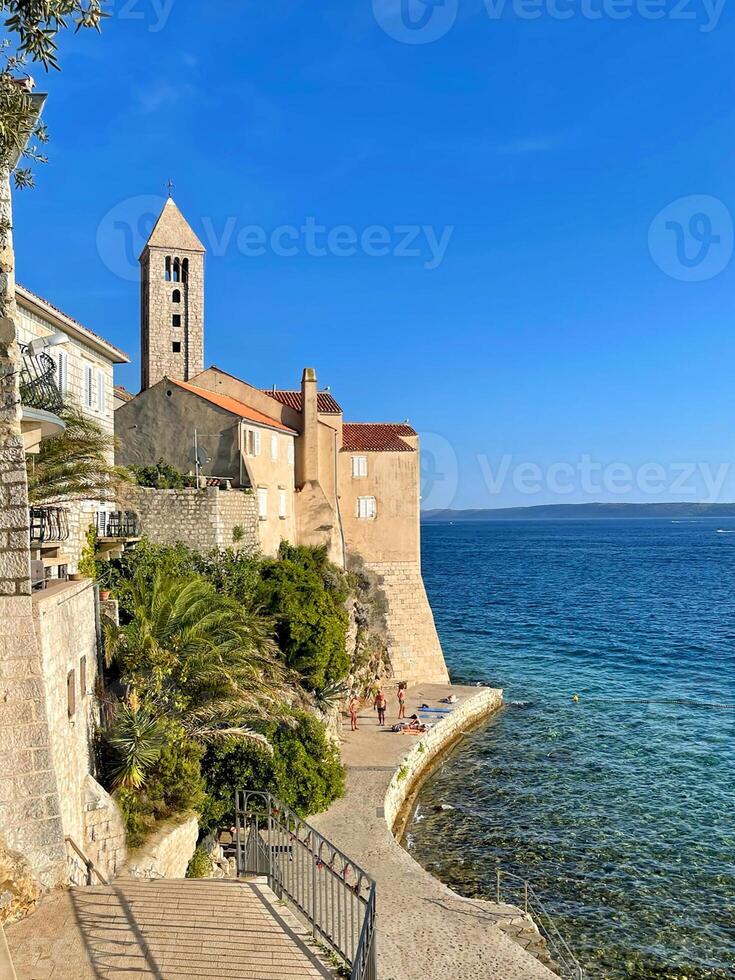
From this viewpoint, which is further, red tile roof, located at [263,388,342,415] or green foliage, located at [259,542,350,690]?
red tile roof, located at [263,388,342,415]

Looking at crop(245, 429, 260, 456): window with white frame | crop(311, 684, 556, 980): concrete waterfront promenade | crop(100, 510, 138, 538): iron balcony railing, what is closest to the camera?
crop(311, 684, 556, 980): concrete waterfront promenade

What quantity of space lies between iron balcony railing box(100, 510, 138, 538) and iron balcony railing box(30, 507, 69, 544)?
4.70m

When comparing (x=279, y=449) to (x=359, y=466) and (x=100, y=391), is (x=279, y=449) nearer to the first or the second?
(x=359, y=466)

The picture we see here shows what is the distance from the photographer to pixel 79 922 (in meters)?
8.89

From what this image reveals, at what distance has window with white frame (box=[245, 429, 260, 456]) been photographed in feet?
95.4

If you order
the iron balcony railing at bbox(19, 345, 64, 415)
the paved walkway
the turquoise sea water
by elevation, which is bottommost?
the turquoise sea water

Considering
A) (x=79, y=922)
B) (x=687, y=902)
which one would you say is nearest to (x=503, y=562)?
(x=687, y=902)

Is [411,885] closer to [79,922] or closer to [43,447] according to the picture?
[79,922]

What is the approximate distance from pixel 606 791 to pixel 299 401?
2148 centimetres

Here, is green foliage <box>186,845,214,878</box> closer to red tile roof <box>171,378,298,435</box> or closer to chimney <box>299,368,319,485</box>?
red tile roof <box>171,378,298,435</box>

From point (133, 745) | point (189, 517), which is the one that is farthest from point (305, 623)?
point (133, 745)

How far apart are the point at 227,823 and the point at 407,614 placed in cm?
2039

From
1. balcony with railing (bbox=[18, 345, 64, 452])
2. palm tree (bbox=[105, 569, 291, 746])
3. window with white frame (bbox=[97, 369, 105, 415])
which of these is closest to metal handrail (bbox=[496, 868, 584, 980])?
palm tree (bbox=[105, 569, 291, 746])

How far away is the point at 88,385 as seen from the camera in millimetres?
21391
